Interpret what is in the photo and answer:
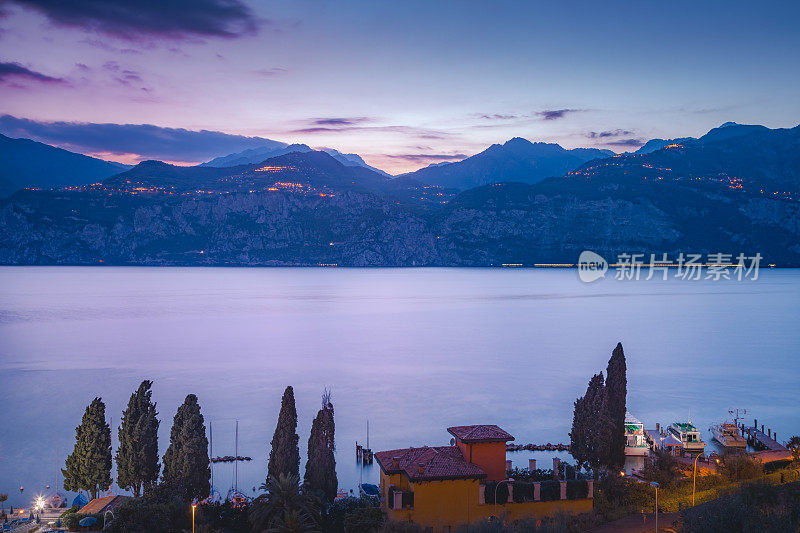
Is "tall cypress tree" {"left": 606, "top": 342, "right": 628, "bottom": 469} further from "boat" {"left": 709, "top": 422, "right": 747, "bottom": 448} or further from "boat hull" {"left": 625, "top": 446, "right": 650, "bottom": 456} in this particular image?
"boat" {"left": 709, "top": 422, "right": 747, "bottom": 448}

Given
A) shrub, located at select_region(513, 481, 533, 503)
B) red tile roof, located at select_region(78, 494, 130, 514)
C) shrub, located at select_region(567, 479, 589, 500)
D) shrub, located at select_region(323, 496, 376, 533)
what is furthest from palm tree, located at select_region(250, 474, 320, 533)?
shrub, located at select_region(567, 479, 589, 500)

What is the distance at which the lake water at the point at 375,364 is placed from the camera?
4375 cm

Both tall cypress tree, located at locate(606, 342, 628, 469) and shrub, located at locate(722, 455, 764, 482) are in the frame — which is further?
tall cypress tree, located at locate(606, 342, 628, 469)

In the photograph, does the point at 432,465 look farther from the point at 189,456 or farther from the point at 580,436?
the point at 580,436

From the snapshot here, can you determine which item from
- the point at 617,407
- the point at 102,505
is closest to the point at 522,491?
the point at 617,407

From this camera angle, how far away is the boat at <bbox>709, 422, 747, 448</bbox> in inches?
1527

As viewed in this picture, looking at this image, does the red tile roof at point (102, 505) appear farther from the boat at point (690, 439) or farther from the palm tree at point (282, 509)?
the boat at point (690, 439)

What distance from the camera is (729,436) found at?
39.7 meters

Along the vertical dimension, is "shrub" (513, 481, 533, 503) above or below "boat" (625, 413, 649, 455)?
above

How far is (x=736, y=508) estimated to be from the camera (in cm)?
1602

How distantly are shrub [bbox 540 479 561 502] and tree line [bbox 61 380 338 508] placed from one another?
8.52 m

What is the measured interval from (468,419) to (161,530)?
27.7 meters

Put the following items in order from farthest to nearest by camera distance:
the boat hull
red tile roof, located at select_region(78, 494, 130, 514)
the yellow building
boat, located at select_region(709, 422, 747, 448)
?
boat, located at select_region(709, 422, 747, 448), the boat hull, red tile roof, located at select_region(78, 494, 130, 514), the yellow building

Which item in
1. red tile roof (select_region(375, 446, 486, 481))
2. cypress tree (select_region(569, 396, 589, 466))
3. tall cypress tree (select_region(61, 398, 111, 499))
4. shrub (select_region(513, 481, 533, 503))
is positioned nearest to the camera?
red tile roof (select_region(375, 446, 486, 481))
